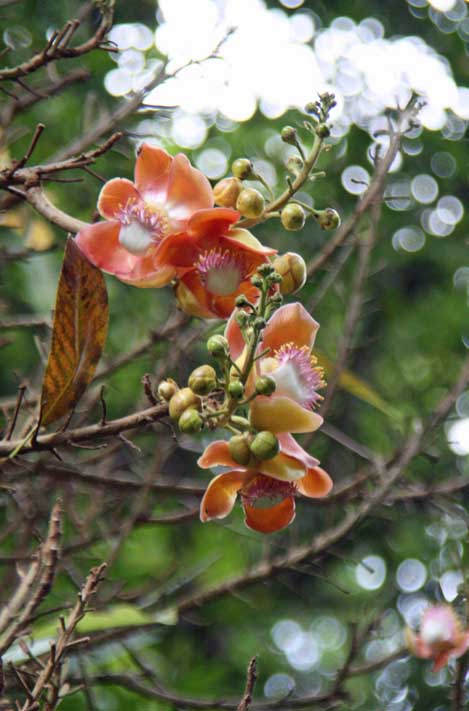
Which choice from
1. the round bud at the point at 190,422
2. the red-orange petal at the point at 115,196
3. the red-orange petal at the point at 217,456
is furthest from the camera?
the red-orange petal at the point at 115,196

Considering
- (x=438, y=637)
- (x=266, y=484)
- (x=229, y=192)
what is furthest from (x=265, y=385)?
(x=438, y=637)

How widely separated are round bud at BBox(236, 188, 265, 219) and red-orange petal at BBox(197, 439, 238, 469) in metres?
0.24

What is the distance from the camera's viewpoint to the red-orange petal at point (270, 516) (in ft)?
3.30

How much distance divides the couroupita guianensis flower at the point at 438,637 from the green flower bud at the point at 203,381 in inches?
43.5

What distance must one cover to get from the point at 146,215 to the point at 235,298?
0.45 ft

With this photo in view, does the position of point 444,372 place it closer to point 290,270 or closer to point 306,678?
point 306,678

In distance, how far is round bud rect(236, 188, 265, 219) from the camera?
0.97 meters

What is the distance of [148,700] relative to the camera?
1815 millimetres

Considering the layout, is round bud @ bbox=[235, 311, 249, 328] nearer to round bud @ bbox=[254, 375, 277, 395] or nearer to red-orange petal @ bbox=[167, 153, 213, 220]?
round bud @ bbox=[254, 375, 277, 395]

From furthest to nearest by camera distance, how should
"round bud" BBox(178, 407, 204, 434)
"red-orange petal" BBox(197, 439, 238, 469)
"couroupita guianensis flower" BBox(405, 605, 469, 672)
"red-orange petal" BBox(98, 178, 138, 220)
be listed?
"couroupita guianensis flower" BBox(405, 605, 469, 672) < "red-orange petal" BBox(98, 178, 138, 220) < "red-orange petal" BBox(197, 439, 238, 469) < "round bud" BBox(178, 407, 204, 434)

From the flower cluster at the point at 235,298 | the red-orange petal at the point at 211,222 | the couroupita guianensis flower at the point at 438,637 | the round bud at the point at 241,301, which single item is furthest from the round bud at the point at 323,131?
the couroupita guianensis flower at the point at 438,637

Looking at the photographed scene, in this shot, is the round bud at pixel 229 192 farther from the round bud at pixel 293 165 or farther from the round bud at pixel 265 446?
the round bud at pixel 265 446

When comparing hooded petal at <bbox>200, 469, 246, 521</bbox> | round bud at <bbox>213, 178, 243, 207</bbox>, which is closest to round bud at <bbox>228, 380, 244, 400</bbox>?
hooded petal at <bbox>200, 469, 246, 521</bbox>

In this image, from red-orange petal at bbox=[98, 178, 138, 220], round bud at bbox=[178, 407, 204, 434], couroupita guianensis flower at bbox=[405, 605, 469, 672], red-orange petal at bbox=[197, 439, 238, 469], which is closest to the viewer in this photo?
round bud at bbox=[178, 407, 204, 434]
